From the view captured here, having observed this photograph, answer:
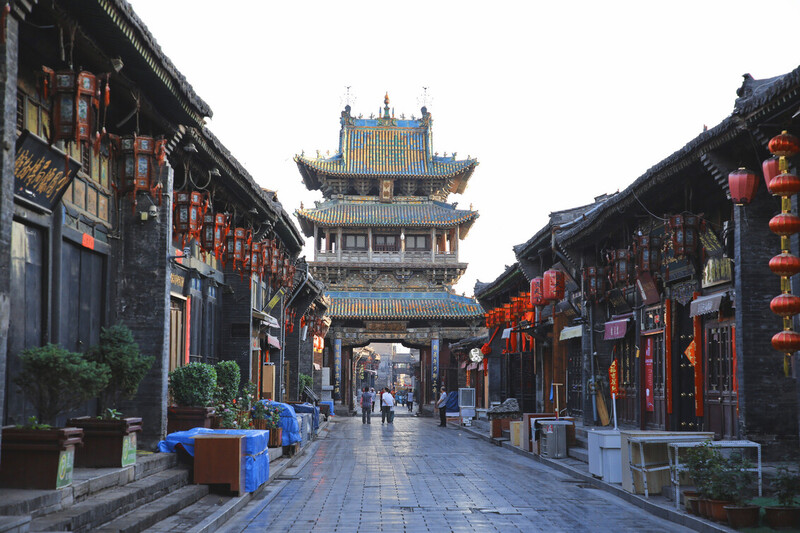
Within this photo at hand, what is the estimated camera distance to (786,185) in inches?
417

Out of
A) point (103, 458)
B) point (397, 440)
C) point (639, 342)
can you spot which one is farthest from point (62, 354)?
point (397, 440)

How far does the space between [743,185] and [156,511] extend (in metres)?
8.68

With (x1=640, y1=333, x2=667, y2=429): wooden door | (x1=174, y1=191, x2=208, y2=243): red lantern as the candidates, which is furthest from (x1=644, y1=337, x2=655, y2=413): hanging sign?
(x1=174, y1=191, x2=208, y2=243): red lantern

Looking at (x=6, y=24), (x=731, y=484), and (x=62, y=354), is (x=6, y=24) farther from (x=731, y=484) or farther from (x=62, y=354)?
(x=731, y=484)

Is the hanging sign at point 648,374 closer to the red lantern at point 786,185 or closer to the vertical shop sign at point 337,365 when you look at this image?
the red lantern at point 786,185

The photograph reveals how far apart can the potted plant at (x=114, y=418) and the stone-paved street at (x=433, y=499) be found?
4.95 feet

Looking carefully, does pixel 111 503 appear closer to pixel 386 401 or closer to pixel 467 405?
pixel 467 405

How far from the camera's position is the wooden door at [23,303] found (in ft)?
31.4

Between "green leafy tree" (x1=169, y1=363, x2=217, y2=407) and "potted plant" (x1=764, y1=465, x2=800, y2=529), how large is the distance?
8.24 m

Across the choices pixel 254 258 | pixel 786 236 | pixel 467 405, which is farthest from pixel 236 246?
pixel 467 405

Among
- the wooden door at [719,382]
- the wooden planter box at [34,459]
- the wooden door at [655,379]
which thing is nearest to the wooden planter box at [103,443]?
the wooden planter box at [34,459]

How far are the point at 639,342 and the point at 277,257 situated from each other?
9.27 m

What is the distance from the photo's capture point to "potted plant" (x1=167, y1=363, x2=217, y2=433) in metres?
13.6

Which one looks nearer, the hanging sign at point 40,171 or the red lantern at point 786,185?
the hanging sign at point 40,171
